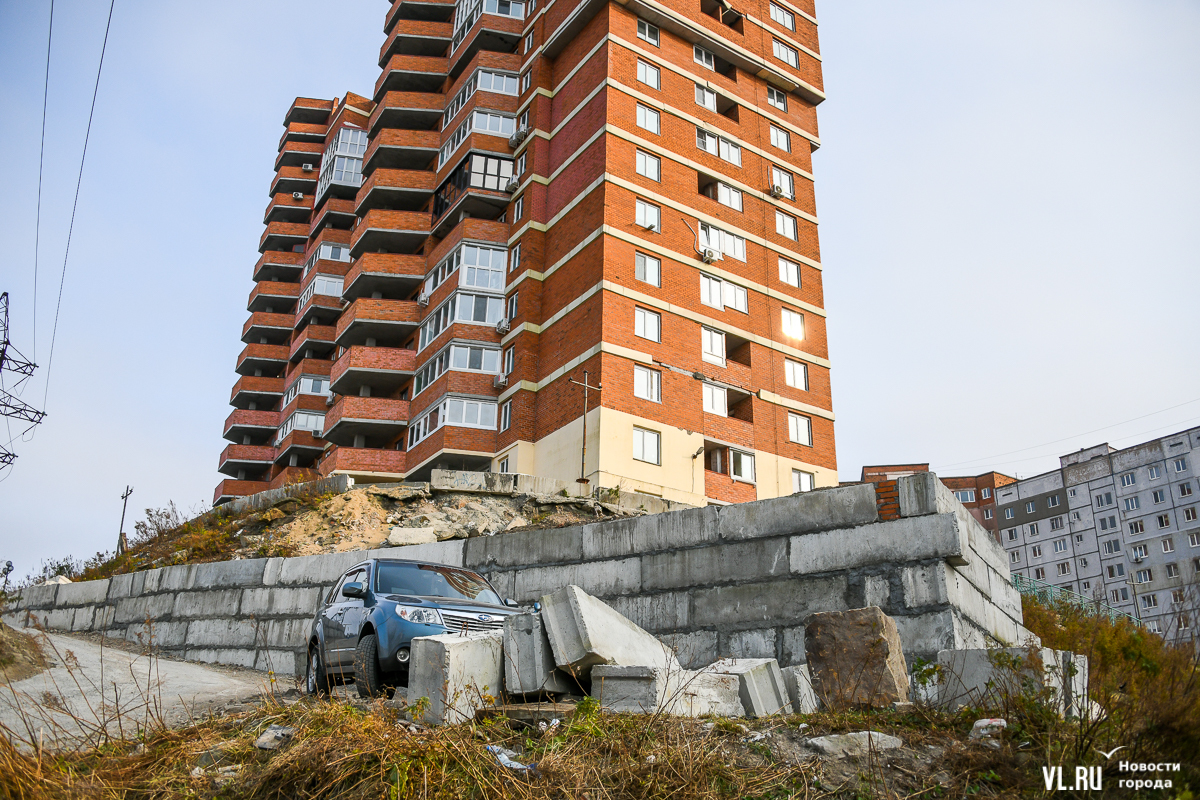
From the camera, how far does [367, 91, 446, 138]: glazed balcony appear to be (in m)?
50.7

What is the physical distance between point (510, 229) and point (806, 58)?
16769 millimetres

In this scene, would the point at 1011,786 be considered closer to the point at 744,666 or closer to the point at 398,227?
the point at 744,666

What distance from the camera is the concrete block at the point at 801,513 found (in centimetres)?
942

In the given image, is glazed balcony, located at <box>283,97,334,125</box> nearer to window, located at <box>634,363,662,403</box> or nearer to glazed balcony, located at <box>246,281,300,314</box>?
glazed balcony, located at <box>246,281,300,314</box>

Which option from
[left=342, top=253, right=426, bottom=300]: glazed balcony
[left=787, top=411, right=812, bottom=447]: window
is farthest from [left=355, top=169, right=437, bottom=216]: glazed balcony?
[left=787, top=411, right=812, bottom=447]: window

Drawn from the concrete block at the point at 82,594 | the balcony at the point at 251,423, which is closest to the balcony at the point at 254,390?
the balcony at the point at 251,423

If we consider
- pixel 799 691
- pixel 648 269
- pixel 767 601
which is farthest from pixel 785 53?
pixel 799 691

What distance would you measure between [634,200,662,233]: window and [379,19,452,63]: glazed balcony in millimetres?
25884

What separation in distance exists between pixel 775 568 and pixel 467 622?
3.33m

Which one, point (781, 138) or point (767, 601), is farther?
point (781, 138)

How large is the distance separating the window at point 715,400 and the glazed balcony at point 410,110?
26.1 m

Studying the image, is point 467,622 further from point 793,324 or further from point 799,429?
point 793,324

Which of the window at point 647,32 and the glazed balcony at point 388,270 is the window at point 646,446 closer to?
the window at point 647,32

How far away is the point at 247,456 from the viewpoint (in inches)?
2410
